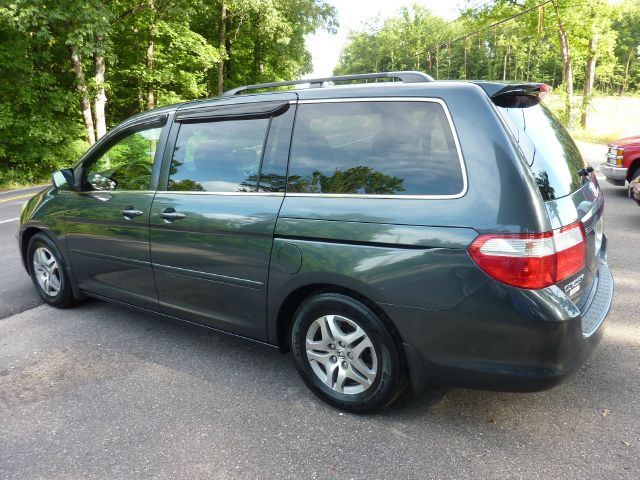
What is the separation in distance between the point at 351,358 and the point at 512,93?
5.29 feet

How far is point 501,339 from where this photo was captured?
2.23 metres

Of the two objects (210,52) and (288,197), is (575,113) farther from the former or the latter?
(288,197)

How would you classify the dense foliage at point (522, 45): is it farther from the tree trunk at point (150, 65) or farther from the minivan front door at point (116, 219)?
the tree trunk at point (150, 65)

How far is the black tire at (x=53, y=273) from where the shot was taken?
4.30 meters

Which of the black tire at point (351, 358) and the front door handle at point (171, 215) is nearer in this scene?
the black tire at point (351, 358)

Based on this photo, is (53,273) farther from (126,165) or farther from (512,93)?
(512,93)

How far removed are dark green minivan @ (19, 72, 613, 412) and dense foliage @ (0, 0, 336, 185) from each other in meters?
14.0

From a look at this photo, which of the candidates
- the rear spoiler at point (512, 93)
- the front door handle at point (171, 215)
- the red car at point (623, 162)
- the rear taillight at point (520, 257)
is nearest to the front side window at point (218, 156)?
the front door handle at point (171, 215)

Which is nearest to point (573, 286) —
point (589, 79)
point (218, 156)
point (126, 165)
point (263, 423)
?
point (263, 423)

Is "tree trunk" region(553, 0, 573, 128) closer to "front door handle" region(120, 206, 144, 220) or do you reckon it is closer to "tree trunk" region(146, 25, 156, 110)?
"tree trunk" region(146, 25, 156, 110)

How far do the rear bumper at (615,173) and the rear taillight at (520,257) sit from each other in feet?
26.9

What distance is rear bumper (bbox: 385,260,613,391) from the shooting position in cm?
218

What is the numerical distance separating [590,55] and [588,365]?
26.6 m

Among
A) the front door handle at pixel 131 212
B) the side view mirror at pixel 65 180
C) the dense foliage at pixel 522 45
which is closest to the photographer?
the front door handle at pixel 131 212
